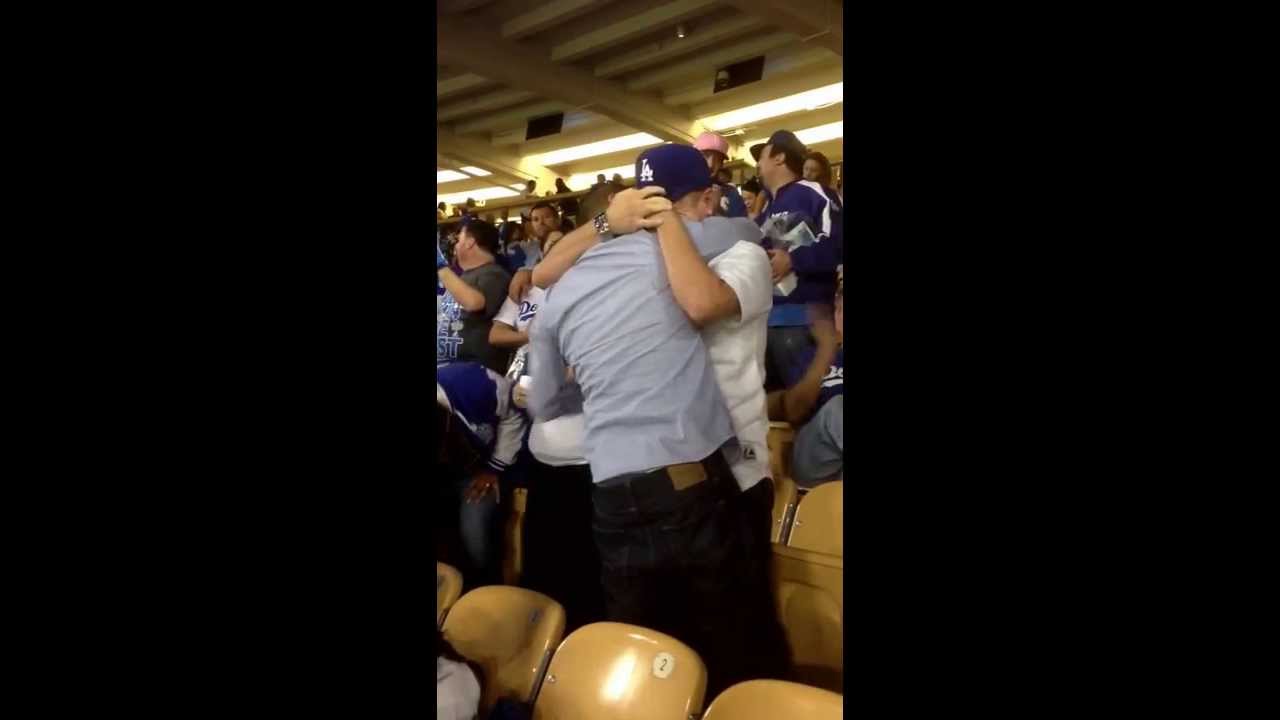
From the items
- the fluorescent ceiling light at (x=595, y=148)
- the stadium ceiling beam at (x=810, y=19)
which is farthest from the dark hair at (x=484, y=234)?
the stadium ceiling beam at (x=810, y=19)

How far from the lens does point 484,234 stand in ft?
6.03

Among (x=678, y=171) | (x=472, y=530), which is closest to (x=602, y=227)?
(x=678, y=171)

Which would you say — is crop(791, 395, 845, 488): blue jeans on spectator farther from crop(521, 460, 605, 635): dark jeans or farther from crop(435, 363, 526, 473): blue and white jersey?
crop(435, 363, 526, 473): blue and white jersey

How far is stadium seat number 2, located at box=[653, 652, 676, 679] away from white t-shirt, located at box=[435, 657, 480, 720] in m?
0.42

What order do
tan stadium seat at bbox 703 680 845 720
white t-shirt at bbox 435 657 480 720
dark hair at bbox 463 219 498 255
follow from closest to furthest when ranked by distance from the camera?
tan stadium seat at bbox 703 680 845 720 < white t-shirt at bbox 435 657 480 720 < dark hair at bbox 463 219 498 255

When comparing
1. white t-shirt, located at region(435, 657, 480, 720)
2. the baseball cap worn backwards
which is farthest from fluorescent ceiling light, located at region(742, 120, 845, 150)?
white t-shirt, located at region(435, 657, 480, 720)

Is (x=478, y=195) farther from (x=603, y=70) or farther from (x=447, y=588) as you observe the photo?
(x=447, y=588)

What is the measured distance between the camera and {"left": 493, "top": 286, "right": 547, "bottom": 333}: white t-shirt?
1.69 metres
